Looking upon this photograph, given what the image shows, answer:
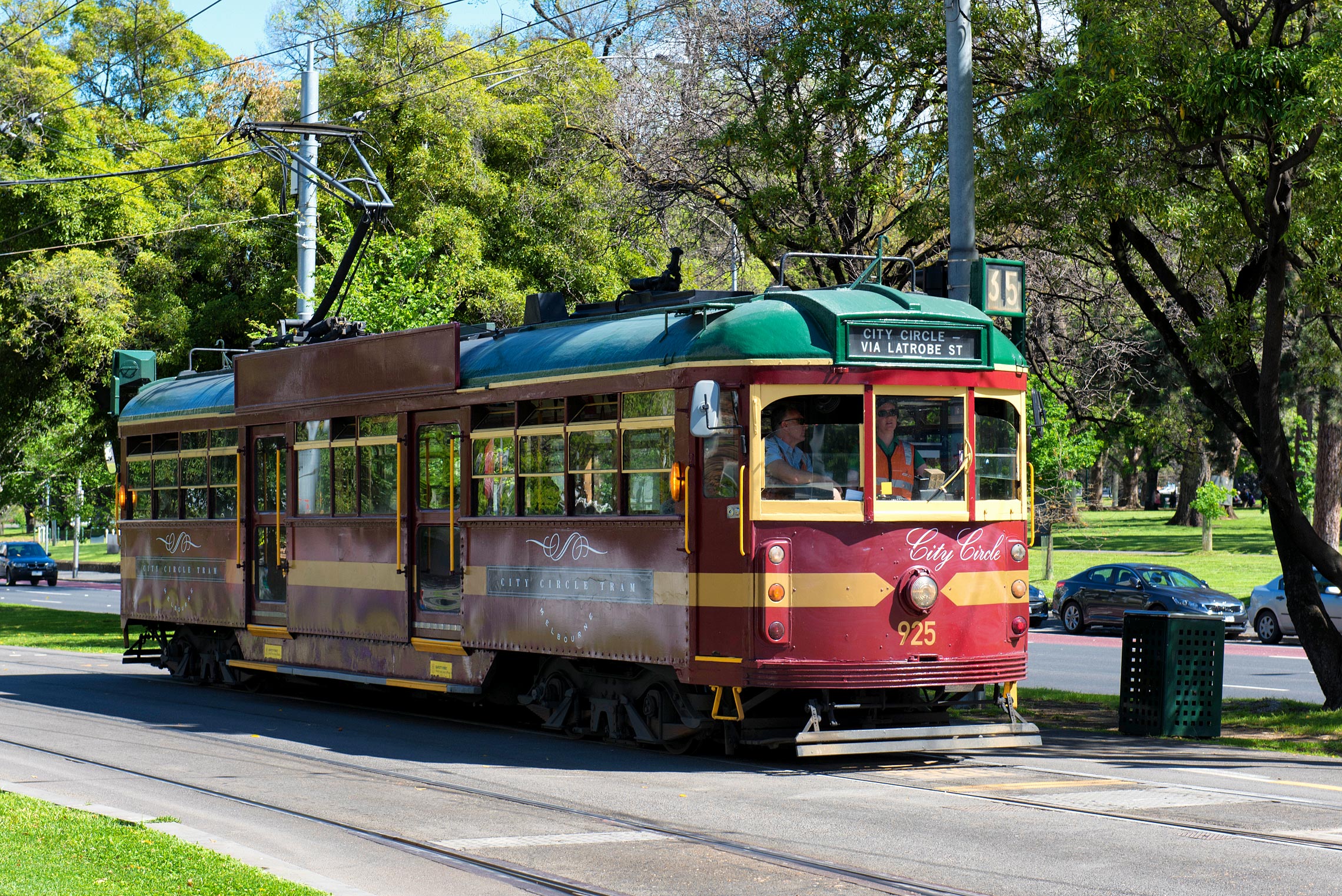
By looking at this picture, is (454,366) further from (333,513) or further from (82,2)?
(82,2)

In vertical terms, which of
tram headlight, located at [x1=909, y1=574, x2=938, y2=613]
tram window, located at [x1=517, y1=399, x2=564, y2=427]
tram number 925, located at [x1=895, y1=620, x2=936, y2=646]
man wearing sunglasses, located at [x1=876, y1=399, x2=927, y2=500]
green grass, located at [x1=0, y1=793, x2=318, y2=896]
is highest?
tram window, located at [x1=517, y1=399, x2=564, y2=427]

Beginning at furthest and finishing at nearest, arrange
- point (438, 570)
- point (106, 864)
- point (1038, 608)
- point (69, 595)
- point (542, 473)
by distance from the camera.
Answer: point (69, 595), point (1038, 608), point (438, 570), point (542, 473), point (106, 864)

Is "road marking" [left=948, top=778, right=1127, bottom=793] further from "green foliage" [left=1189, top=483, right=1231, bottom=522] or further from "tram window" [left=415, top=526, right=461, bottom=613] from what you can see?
"green foliage" [left=1189, top=483, right=1231, bottom=522]

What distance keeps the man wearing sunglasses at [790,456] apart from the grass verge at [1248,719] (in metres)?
4.36

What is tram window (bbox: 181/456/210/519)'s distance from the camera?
58.1 feet

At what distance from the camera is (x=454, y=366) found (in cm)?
1373

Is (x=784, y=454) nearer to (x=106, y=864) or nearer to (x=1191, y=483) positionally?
(x=106, y=864)

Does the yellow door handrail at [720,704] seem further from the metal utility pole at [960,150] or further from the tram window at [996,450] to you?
the metal utility pole at [960,150]

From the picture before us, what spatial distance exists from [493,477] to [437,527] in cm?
99

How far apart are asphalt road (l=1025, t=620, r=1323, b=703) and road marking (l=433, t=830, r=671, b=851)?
Result: 309 inches

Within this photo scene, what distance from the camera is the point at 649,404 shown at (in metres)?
11.9

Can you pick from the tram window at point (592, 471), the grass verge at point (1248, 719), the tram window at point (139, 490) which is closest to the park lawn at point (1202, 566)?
the grass verge at point (1248, 719)

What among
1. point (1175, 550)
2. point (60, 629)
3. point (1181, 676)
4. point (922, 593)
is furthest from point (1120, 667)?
point (1175, 550)

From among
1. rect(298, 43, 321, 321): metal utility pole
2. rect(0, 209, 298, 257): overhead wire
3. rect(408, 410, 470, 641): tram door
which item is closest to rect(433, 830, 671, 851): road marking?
rect(408, 410, 470, 641): tram door
